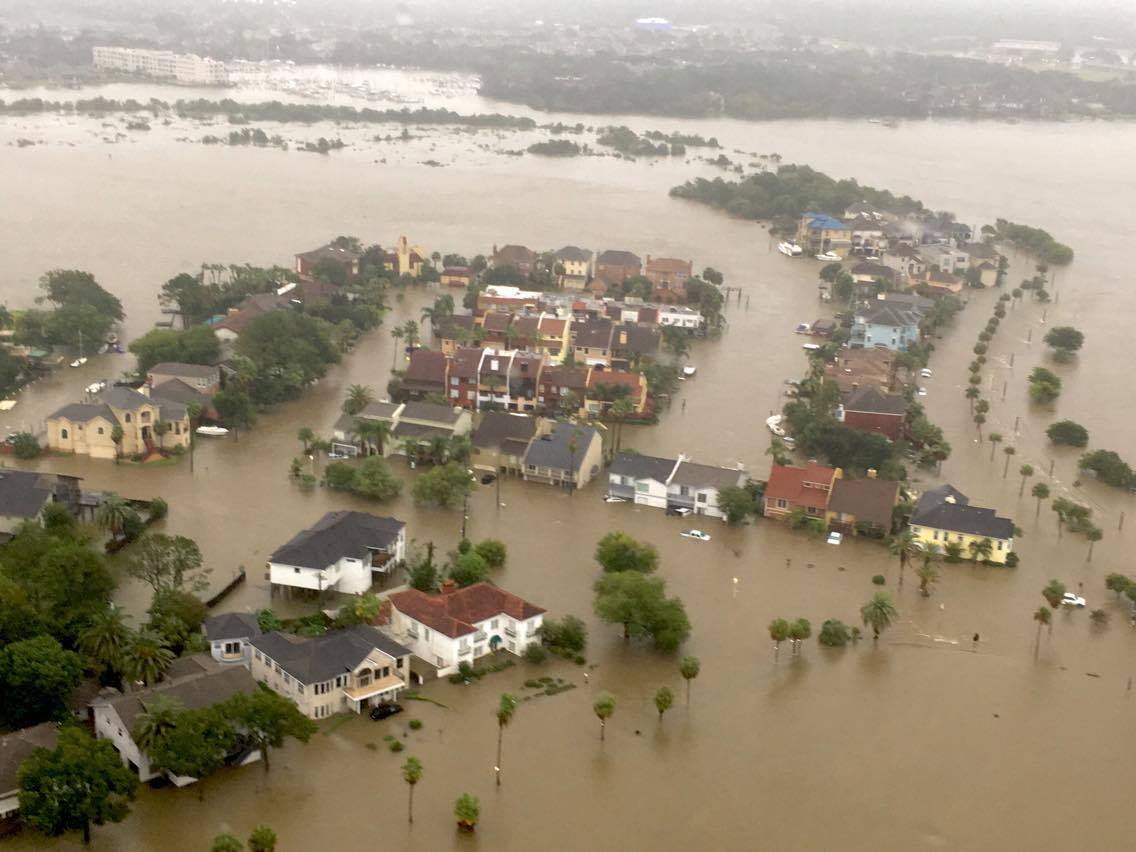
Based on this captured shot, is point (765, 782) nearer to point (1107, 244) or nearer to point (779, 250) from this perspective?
point (779, 250)

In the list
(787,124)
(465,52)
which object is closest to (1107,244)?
(787,124)

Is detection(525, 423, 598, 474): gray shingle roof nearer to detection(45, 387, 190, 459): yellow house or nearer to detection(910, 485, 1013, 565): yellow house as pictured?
detection(910, 485, 1013, 565): yellow house

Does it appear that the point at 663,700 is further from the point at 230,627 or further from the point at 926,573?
the point at 926,573

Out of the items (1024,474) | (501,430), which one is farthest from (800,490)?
(501,430)

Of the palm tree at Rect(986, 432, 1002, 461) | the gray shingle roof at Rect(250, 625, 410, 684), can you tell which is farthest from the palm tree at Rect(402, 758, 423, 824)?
the palm tree at Rect(986, 432, 1002, 461)

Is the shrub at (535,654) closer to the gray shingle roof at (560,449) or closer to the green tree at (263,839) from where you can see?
the green tree at (263,839)

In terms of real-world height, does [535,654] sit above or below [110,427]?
below

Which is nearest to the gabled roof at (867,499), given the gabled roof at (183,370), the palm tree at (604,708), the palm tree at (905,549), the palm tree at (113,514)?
the palm tree at (905,549)

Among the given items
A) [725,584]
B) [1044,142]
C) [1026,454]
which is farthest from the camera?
[1044,142]
